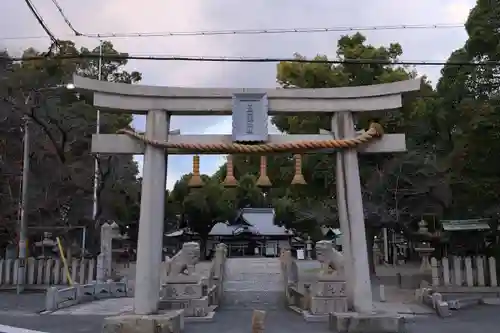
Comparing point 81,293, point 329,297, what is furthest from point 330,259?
point 81,293

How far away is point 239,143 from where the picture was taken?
11.2 m

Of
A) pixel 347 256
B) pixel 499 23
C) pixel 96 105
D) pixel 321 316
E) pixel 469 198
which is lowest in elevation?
→ pixel 321 316

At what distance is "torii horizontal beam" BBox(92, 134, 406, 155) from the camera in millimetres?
11234

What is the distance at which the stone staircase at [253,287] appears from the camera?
17344 millimetres

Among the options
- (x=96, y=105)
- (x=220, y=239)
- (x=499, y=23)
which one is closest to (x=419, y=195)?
(x=499, y=23)

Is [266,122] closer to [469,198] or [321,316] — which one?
[321,316]

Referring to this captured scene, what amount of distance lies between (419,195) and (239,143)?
43.3 feet

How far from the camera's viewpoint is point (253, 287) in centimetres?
2116

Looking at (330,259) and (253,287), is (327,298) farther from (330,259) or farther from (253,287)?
(253,287)

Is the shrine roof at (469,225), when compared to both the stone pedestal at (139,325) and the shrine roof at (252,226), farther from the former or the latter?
the shrine roof at (252,226)

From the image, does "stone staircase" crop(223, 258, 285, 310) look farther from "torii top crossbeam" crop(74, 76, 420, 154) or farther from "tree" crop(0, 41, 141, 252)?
"torii top crossbeam" crop(74, 76, 420, 154)

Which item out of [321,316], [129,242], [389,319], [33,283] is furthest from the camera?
[129,242]

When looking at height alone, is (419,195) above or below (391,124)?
below

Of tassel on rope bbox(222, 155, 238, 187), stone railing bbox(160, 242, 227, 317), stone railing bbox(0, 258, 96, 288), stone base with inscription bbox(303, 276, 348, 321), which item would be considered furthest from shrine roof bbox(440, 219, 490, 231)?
stone railing bbox(0, 258, 96, 288)
